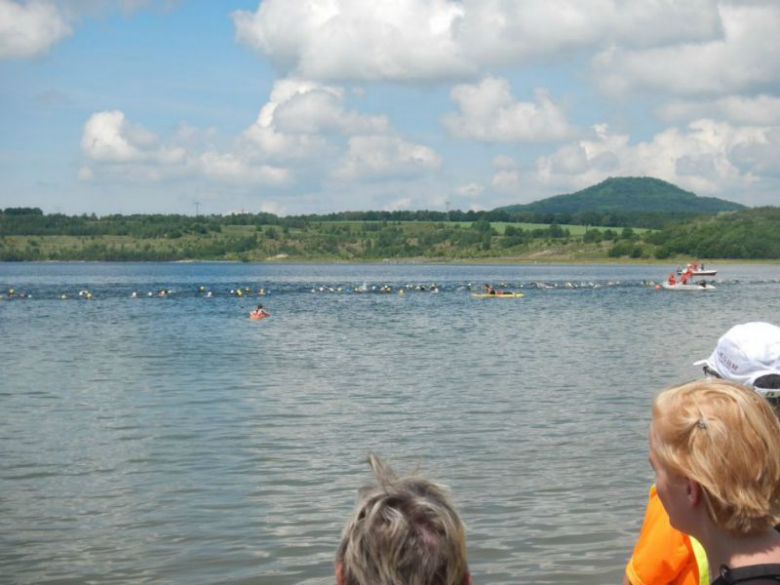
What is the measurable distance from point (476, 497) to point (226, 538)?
10.9 feet

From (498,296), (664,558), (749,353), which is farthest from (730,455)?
(498,296)

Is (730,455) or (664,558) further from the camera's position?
(664,558)

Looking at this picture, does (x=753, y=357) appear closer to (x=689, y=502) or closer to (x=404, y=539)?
(x=689, y=502)

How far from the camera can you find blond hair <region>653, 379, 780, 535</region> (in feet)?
10.2

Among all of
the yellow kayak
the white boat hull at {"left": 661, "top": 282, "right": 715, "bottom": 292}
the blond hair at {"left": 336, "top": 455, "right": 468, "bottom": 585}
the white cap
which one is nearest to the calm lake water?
the white cap

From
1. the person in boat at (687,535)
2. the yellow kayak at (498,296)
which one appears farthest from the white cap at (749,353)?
the yellow kayak at (498,296)

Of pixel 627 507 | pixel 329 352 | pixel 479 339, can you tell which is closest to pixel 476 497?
pixel 627 507

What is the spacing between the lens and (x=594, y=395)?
70.2ft

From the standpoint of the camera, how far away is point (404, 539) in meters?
2.70

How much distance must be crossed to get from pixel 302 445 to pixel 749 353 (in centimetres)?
1267

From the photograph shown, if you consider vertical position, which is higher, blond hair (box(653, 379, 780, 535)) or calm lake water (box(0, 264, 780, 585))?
blond hair (box(653, 379, 780, 535))

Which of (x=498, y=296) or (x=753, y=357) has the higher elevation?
(x=753, y=357)

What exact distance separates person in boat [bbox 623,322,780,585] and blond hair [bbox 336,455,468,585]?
141 cm

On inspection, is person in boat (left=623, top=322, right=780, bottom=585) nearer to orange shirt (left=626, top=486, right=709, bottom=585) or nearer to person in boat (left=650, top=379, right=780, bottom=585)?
orange shirt (left=626, top=486, right=709, bottom=585)
